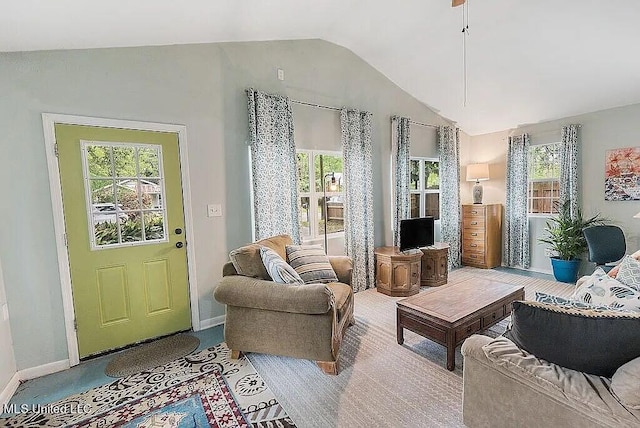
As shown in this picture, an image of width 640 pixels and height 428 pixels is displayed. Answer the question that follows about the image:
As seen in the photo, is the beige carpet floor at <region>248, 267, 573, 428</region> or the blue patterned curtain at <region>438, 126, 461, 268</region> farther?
the blue patterned curtain at <region>438, 126, 461, 268</region>

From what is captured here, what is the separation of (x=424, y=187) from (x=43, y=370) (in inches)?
203

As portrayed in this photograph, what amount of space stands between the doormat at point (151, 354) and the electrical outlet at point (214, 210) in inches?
48.5

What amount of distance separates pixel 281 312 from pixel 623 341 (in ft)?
6.11

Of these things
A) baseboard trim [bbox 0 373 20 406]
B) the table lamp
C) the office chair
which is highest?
the table lamp

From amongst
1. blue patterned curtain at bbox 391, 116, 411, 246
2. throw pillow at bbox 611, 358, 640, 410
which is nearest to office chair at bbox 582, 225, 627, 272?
blue patterned curtain at bbox 391, 116, 411, 246

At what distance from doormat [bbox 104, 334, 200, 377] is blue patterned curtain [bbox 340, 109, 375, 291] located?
2192 mm

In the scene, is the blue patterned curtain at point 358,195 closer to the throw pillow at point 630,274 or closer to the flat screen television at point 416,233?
the flat screen television at point 416,233

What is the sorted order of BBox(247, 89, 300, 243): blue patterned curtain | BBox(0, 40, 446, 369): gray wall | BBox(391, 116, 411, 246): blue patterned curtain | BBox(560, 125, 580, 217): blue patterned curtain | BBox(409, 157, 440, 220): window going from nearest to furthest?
BBox(0, 40, 446, 369): gray wall < BBox(247, 89, 300, 243): blue patterned curtain < BBox(560, 125, 580, 217): blue patterned curtain < BBox(391, 116, 411, 246): blue patterned curtain < BBox(409, 157, 440, 220): window

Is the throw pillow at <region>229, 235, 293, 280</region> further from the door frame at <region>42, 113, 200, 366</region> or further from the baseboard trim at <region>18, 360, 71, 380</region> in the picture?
the baseboard trim at <region>18, 360, 71, 380</region>

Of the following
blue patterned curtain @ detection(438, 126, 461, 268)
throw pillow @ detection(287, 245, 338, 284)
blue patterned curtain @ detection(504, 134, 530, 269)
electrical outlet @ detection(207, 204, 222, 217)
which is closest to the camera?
throw pillow @ detection(287, 245, 338, 284)

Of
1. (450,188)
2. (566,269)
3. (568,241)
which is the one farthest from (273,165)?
(566,269)

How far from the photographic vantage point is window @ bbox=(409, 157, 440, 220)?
4.95m

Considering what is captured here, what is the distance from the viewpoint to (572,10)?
276cm

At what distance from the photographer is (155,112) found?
2.73 m
